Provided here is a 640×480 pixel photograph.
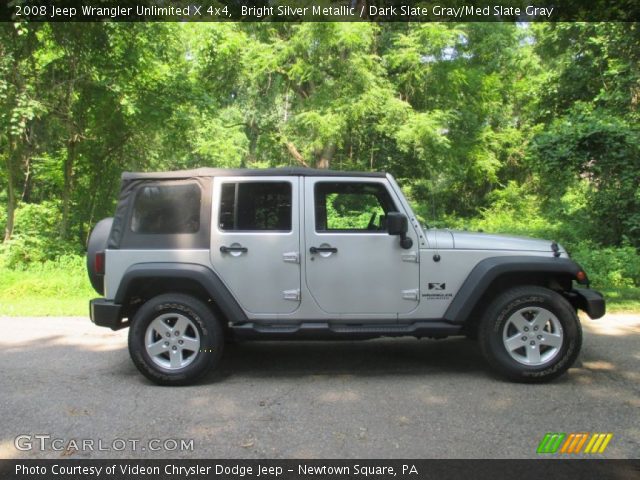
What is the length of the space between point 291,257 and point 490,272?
177 centimetres

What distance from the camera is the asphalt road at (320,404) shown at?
11.8 feet

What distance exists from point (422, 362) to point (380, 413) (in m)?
1.49

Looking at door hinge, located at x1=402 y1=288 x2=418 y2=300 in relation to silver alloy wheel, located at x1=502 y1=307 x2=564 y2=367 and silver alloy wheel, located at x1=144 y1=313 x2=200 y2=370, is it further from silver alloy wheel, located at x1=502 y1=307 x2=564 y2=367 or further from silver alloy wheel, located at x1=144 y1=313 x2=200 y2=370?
silver alloy wheel, located at x1=144 y1=313 x2=200 y2=370

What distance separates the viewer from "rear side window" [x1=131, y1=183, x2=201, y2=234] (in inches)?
197

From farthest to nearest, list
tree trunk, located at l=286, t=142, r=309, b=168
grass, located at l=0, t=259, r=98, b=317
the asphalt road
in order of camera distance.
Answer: tree trunk, located at l=286, t=142, r=309, b=168, grass, located at l=0, t=259, r=98, b=317, the asphalt road

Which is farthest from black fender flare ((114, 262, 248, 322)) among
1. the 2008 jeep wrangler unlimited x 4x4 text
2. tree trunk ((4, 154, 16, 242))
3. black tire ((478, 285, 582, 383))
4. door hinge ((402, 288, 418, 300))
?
tree trunk ((4, 154, 16, 242))

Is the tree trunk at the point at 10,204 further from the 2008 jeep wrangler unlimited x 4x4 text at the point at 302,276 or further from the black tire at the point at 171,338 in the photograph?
the black tire at the point at 171,338

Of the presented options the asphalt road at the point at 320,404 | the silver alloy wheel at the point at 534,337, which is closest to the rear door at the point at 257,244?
the asphalt road at the point at 320,404

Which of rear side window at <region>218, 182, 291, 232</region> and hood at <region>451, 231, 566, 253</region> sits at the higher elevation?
rear side window at <region>218, 182, 291, 232</region>

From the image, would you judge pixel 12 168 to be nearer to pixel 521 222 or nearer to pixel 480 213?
pixel 521 222

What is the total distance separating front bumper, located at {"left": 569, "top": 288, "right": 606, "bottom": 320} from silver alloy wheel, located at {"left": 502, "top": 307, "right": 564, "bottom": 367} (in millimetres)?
394

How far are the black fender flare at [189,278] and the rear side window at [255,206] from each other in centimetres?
47

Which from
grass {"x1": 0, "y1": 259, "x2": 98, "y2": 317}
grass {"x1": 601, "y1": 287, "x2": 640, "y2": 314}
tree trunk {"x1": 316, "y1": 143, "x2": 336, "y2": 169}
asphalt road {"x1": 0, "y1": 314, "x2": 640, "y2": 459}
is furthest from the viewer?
tree trunk {"x1": 316, "y1": 143, "x2": 336, "y2": 169}
